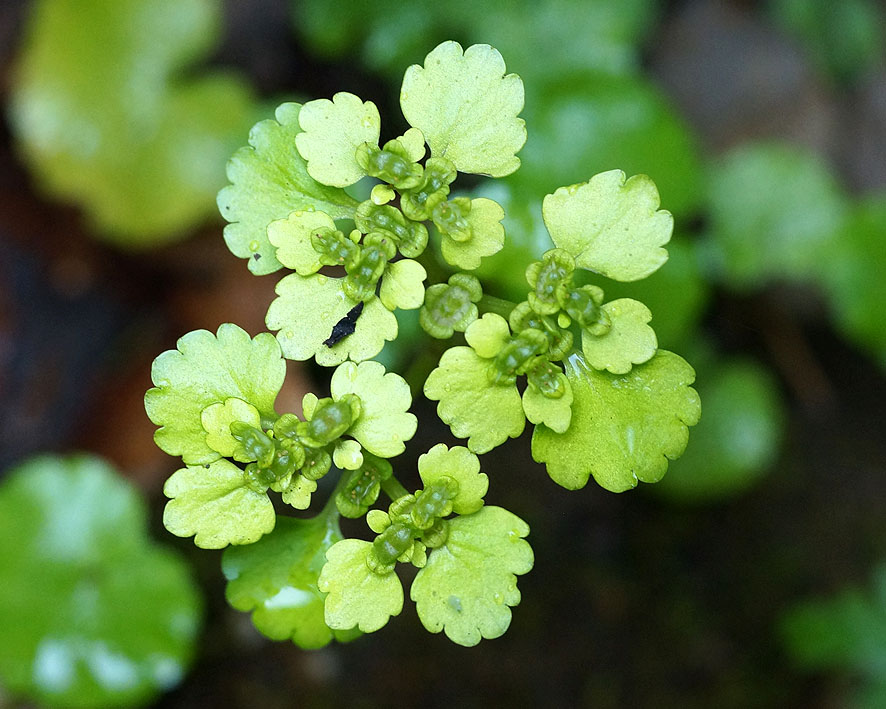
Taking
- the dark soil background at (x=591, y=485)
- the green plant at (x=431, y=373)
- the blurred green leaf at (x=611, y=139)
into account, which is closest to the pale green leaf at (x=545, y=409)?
the green plant at (x=431, y=373)

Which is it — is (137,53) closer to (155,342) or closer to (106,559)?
(155,342)

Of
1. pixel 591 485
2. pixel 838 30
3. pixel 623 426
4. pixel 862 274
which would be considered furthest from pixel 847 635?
pixel 838 30

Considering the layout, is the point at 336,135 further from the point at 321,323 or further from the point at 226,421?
the point at 226,421

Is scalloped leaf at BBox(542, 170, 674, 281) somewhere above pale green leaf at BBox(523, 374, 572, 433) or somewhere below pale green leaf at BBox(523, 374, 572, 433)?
above

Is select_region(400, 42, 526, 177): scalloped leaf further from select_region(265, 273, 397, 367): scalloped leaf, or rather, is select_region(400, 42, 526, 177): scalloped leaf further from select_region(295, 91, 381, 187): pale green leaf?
select_region(265, 273, 397, 367): scalloped leaf

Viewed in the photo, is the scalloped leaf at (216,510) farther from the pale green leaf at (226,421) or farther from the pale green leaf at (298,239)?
the pale green leaf at (298,239)

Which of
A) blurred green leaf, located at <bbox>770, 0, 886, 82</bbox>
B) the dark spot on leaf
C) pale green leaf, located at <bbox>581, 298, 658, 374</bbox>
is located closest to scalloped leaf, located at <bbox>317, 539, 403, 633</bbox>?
the dark spot on leaf
